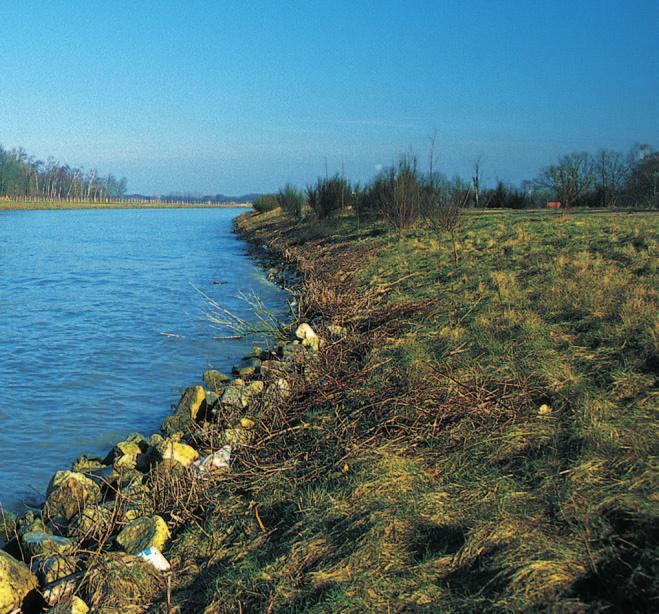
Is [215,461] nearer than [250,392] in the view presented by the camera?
Yes

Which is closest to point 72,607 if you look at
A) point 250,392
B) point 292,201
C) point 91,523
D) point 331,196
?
point 91,523

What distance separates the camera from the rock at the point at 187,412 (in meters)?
5.88

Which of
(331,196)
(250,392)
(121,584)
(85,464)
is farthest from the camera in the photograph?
(331,196)

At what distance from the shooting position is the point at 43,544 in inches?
144

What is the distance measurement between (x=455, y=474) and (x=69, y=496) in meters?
2.80

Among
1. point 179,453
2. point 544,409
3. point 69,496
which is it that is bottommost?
point 69,496

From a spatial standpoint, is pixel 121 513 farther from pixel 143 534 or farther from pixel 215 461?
pixel 215 461

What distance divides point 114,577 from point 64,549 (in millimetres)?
552

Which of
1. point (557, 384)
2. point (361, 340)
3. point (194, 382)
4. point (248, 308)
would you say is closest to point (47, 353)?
point (194, 382)

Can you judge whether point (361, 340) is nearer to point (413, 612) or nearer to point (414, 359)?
point (414, 359)

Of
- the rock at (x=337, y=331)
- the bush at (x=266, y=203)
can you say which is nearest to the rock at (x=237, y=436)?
the rock at (x=337, y=331)

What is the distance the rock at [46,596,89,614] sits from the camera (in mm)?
3035

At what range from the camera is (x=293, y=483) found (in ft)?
13.1

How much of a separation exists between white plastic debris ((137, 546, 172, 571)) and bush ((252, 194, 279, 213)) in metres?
35.6
